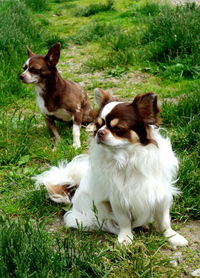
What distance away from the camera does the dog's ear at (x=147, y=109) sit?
242 centimetres

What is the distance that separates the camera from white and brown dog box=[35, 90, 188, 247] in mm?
2424

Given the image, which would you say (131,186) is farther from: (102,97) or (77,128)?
(77,128)

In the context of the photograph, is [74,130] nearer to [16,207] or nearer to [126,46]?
[16,207]

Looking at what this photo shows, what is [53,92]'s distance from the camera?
4602 mm

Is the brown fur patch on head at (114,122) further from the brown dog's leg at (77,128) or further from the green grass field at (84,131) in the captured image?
the brown dog's leg at (77,128)

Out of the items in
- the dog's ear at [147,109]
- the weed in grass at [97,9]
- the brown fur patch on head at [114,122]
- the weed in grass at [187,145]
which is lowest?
the weed in grass at [97,9]

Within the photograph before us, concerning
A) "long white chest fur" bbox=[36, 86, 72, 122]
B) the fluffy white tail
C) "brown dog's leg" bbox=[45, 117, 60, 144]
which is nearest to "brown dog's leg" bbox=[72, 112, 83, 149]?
"long white chest fur" bbox=[36, 86, 72, 122]

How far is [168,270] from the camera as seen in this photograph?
7.82 feet

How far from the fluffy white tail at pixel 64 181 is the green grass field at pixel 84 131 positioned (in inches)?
3.3

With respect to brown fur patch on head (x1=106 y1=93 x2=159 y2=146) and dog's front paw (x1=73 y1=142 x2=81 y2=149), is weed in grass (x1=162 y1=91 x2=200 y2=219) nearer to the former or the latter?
brown fur patch on head (x1=106 y1=93 x2=159 y2=146)

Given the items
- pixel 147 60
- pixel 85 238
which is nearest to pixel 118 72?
pixel 147 60

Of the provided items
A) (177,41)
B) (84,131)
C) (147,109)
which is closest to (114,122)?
(147,109)

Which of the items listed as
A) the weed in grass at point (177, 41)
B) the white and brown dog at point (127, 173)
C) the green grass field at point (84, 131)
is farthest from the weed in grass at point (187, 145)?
the weed in grass at point (177, 41)

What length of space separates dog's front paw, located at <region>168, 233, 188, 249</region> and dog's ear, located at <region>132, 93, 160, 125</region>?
0.80 m
